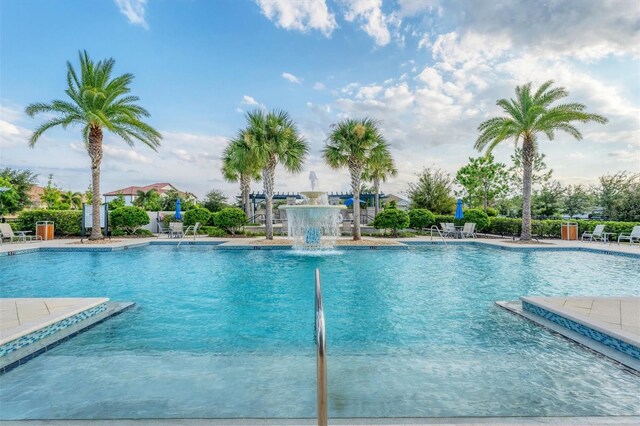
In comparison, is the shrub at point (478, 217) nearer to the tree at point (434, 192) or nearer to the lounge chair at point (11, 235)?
the tree at point (434, 192)

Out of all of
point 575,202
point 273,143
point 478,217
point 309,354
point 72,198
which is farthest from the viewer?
point 72,198

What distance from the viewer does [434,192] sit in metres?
27.7

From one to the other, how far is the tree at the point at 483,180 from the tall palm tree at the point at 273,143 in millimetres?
23100

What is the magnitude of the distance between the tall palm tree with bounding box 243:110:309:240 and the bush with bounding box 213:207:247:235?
3346mm

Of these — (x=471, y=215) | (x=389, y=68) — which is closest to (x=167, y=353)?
(x=389, y=68)

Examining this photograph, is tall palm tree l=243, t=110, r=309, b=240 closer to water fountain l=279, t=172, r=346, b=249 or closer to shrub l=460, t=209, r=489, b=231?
water fountain l=279, t=172, r=346, b=249

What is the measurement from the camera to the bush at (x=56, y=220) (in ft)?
63.0

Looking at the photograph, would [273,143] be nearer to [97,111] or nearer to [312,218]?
[312,218]

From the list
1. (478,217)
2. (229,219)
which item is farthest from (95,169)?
(478,217)

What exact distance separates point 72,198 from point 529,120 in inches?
1993

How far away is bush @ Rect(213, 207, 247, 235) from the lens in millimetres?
20156

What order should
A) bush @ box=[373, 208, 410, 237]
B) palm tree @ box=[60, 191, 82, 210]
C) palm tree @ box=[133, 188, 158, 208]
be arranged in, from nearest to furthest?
bush @ box=[373, 208, 410, 237] → palm tree @ box=[133, 188, 158, 208] → palm tree @ box=[60, 191, 82, 210]

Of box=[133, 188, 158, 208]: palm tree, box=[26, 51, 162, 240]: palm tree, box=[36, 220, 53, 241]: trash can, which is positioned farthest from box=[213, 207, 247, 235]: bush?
box=[133, 188, 158, 208]: palm tree

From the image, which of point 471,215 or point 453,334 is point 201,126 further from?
point 453,334
